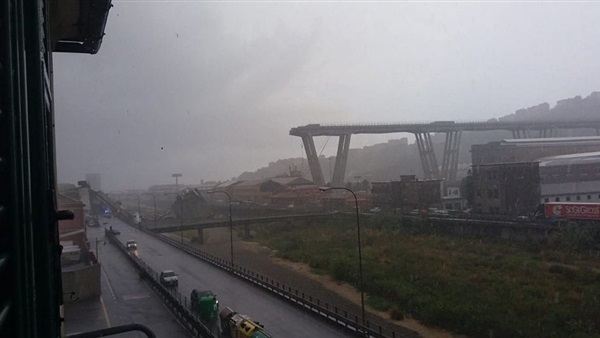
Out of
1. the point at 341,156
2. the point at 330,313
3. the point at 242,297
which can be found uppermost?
the point at 341,156

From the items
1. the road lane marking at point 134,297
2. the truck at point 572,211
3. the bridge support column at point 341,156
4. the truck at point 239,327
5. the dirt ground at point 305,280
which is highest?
the bridge support column at point 341,156

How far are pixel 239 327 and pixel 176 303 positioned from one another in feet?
8.06

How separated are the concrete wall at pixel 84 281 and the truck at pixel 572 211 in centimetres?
1325

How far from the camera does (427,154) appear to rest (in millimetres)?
37406

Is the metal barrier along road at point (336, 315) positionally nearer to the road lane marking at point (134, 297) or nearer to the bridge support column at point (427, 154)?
the road lane marking at point (134, 297)

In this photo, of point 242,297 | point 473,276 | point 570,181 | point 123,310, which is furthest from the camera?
point 570,181

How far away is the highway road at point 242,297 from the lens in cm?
761

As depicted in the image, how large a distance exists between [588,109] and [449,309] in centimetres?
5280

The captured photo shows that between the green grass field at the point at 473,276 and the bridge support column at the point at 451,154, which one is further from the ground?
the bridge support column at the point at 451,154

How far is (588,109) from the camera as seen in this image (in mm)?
54125

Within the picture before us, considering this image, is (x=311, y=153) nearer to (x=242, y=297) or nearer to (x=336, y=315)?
(x=242, y=297)

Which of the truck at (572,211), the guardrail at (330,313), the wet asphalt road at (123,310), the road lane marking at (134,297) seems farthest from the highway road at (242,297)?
the truck at (572,211)

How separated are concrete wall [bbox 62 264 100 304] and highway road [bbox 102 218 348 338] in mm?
1761

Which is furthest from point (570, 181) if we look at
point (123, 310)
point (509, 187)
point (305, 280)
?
point (123, 310)
